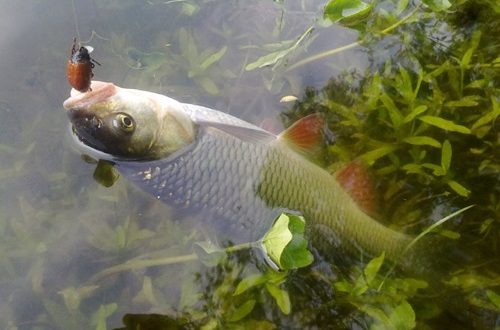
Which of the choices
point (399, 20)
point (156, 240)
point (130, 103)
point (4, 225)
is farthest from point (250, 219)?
point (399, 20)

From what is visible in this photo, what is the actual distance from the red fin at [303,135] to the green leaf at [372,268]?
0.71 meters

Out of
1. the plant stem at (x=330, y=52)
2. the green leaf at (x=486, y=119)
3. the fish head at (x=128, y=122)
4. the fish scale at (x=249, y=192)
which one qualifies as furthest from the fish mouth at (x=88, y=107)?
the green leaf at (x=486, y=119)

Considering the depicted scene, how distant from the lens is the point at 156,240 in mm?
2830

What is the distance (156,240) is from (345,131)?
1.23m

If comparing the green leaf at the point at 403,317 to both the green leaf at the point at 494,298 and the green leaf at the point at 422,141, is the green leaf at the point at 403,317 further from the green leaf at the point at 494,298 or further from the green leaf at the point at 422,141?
the green leaf at the point at 422,141

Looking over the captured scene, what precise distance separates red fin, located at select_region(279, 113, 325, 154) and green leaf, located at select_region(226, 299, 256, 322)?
0.85 meters

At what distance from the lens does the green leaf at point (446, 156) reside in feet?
8.64

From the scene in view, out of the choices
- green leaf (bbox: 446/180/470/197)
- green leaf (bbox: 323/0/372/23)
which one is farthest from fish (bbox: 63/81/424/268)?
green leaf (bbox: 323/0/372/23)

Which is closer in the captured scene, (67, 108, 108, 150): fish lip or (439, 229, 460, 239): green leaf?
(67, 108, 108, 150): fish lip

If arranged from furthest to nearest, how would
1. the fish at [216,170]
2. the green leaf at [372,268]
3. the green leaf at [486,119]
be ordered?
1. the green leaf at [486,119]
2. the fish at [216,170]
3. the green leaf at [372,268]

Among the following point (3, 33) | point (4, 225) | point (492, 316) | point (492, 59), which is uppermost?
point (3, 33)

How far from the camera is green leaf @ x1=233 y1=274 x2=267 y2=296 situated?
8.05 ft

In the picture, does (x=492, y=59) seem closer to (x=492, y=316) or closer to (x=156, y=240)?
(x=492, y=316)

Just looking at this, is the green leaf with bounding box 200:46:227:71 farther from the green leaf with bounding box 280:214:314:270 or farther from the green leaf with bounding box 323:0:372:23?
the green leaf with bounding box 280:214:314:270
